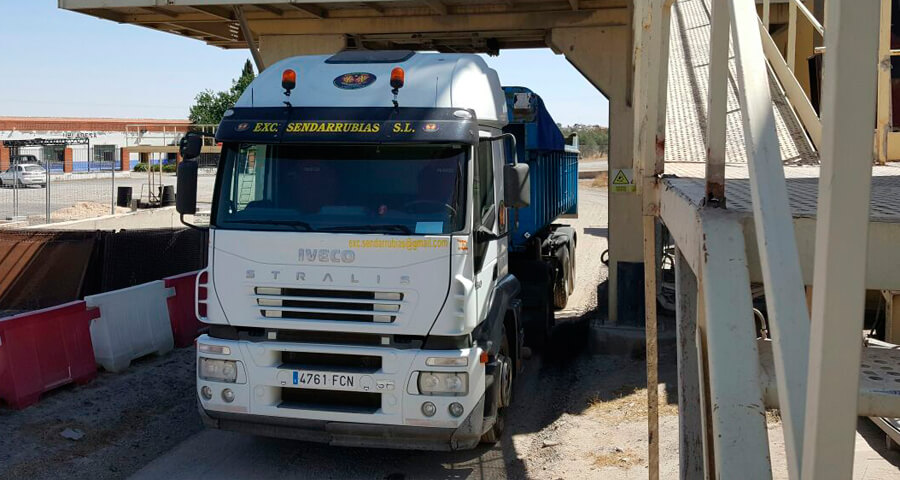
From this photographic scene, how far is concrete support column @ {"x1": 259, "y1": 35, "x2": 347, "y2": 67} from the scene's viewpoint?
12094 millimetres

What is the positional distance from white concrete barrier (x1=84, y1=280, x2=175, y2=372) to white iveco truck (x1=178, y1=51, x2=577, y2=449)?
9.52 ft

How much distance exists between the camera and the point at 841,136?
119cm

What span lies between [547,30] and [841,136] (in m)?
11.0

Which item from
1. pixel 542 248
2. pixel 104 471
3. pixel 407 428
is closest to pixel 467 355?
pixel 407 428

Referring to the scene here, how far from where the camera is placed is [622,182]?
10.7 meters

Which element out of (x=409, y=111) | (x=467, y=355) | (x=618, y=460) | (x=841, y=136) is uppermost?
(x=409, y=111)

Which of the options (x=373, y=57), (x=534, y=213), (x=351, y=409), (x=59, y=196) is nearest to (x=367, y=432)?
(x=351, y=409)

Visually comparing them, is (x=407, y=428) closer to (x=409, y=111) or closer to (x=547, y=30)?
(x=409, y=111)

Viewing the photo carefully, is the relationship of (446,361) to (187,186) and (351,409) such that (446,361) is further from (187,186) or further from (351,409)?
(187,186)

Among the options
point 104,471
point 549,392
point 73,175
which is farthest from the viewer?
point 73,175

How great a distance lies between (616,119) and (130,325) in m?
6.79

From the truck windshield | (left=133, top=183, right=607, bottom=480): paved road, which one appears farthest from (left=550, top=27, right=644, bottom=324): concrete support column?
the truck windshield

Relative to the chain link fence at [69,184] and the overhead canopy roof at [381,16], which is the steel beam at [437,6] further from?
the chain link fence at [69,184]

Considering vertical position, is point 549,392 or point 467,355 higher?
point 467,355
